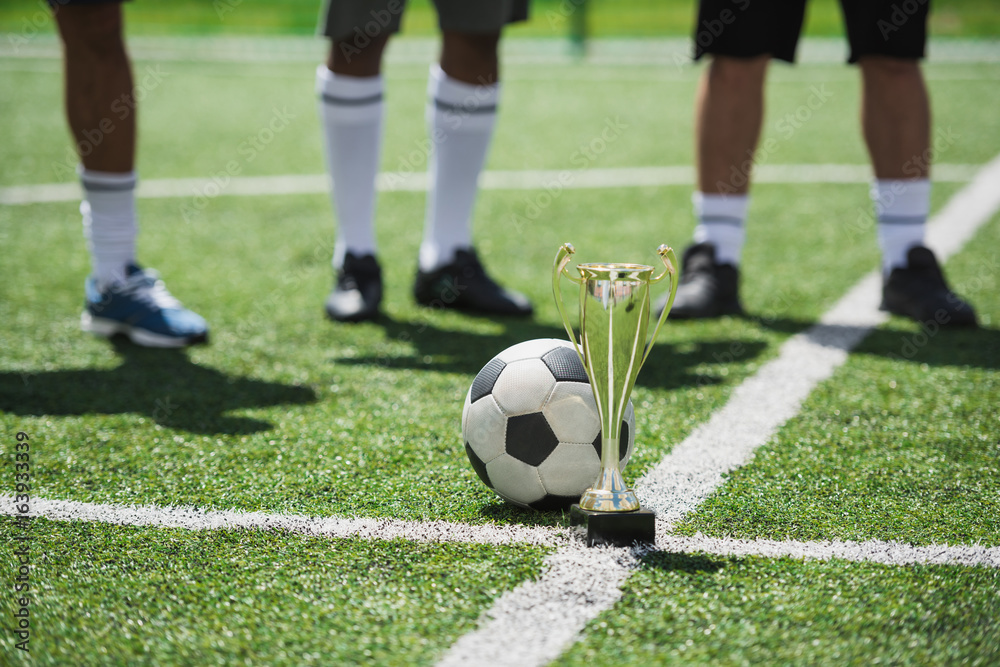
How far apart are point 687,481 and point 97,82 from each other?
220cm

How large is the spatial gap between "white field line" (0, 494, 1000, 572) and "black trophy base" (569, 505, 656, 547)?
0.9 inches

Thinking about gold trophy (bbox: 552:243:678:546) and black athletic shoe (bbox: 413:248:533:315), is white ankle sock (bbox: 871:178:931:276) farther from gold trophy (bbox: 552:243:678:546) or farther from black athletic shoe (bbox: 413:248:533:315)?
gold trophy (bbox: 552:243:678:546)

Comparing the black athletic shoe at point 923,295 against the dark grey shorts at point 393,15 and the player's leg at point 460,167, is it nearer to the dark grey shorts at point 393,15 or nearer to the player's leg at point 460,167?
the player's leg at point 460,167

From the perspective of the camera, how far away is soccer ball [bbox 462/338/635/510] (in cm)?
192

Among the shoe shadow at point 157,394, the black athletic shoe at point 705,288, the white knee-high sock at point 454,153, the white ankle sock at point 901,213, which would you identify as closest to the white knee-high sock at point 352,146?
the white knee-high sock at point 454,153

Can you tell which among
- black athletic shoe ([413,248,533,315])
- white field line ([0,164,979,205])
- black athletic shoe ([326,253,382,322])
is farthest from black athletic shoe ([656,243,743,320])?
white field line ([0,164,979,205])

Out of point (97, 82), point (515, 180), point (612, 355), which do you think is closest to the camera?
point (612, 355)

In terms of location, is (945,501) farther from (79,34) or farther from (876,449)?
(79,34)

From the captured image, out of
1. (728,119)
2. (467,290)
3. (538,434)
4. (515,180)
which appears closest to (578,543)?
(538,434)

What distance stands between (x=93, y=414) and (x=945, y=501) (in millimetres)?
2005

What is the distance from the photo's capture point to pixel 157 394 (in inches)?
111

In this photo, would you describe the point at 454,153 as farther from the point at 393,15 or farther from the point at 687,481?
the point at 687,481

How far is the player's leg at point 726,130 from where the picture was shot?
3525 millimetres

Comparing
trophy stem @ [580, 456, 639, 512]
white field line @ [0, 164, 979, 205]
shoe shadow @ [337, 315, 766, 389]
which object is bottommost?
white field line @ [0, 164, 979, 205]
